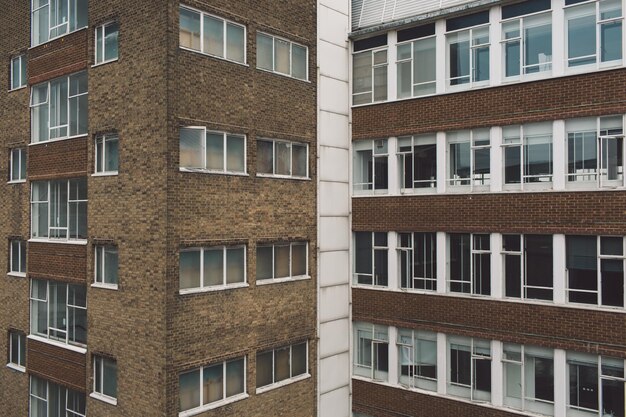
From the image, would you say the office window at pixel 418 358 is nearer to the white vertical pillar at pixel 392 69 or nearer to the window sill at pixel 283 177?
the window sill at pixel 283 177

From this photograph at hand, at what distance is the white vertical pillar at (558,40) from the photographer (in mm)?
13492

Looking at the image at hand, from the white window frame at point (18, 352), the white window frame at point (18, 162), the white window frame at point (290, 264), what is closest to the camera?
the white window frame at point (290, 264)

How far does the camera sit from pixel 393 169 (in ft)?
53.7

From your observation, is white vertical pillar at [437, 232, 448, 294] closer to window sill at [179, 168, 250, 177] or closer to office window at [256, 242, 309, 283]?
office window at [256, 242, 309, 283]

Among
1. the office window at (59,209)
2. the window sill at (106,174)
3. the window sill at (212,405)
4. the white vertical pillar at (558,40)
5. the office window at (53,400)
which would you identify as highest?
the white vertical pillar at (558,40)

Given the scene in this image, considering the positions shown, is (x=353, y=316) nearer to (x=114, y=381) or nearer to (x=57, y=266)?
(x=114, y=381)

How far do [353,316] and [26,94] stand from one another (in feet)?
38.8

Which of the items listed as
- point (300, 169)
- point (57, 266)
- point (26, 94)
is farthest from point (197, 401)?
point (26, 94)

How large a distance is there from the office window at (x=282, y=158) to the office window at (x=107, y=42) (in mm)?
4136

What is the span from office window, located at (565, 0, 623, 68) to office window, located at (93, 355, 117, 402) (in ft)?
42.5

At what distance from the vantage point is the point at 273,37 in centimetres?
1551

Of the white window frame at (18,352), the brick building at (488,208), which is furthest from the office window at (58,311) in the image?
the brick building at (488,208)

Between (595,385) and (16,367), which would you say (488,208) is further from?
(16,367)

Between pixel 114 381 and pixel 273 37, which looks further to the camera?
pixel 273 37
